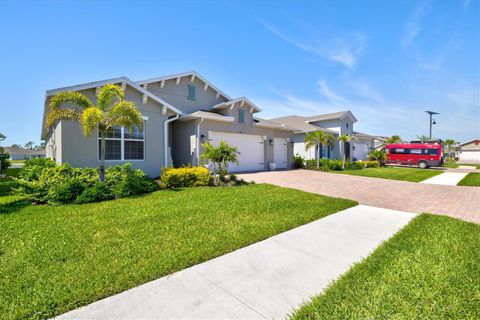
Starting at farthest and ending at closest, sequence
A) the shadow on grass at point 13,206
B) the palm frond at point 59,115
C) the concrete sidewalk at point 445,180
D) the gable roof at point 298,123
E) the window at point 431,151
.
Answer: the gable roof at point 298,123 → the window at point 431,151 → the concrete sidewalk at point 445,180 → the palm frond at point 59,115 → the shadow on grass at point 13,206

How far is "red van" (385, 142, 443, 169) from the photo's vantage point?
2392 cm

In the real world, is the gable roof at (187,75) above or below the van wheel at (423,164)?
above

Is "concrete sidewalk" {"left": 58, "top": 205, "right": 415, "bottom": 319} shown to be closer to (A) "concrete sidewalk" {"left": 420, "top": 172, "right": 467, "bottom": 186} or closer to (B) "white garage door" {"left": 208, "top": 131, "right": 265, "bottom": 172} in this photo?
(B) "white garage door" {"left": 208, "top": 131, "right": 265, "bottom": 172}

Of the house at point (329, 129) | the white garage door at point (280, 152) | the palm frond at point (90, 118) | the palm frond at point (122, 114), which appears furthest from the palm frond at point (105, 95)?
the house at point (329, 129)

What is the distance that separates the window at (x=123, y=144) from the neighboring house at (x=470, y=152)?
192 feet

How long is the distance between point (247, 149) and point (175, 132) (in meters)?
5.25

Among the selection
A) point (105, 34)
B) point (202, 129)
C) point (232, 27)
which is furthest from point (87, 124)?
point (232, 27)

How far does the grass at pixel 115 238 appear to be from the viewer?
2779mm

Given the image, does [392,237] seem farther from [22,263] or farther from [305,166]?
[305,166]

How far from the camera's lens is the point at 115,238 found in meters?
4.38

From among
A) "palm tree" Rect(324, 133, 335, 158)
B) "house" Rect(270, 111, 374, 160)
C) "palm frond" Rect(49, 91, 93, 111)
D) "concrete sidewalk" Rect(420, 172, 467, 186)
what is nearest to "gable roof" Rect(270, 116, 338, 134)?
"house" Rect(270, 111, 374, 160)

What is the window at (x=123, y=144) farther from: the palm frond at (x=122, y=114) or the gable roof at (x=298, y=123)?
the gable roof at (x=298, y=123)

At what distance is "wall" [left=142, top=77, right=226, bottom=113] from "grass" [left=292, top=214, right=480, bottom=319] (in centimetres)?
1443

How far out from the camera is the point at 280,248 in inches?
161
